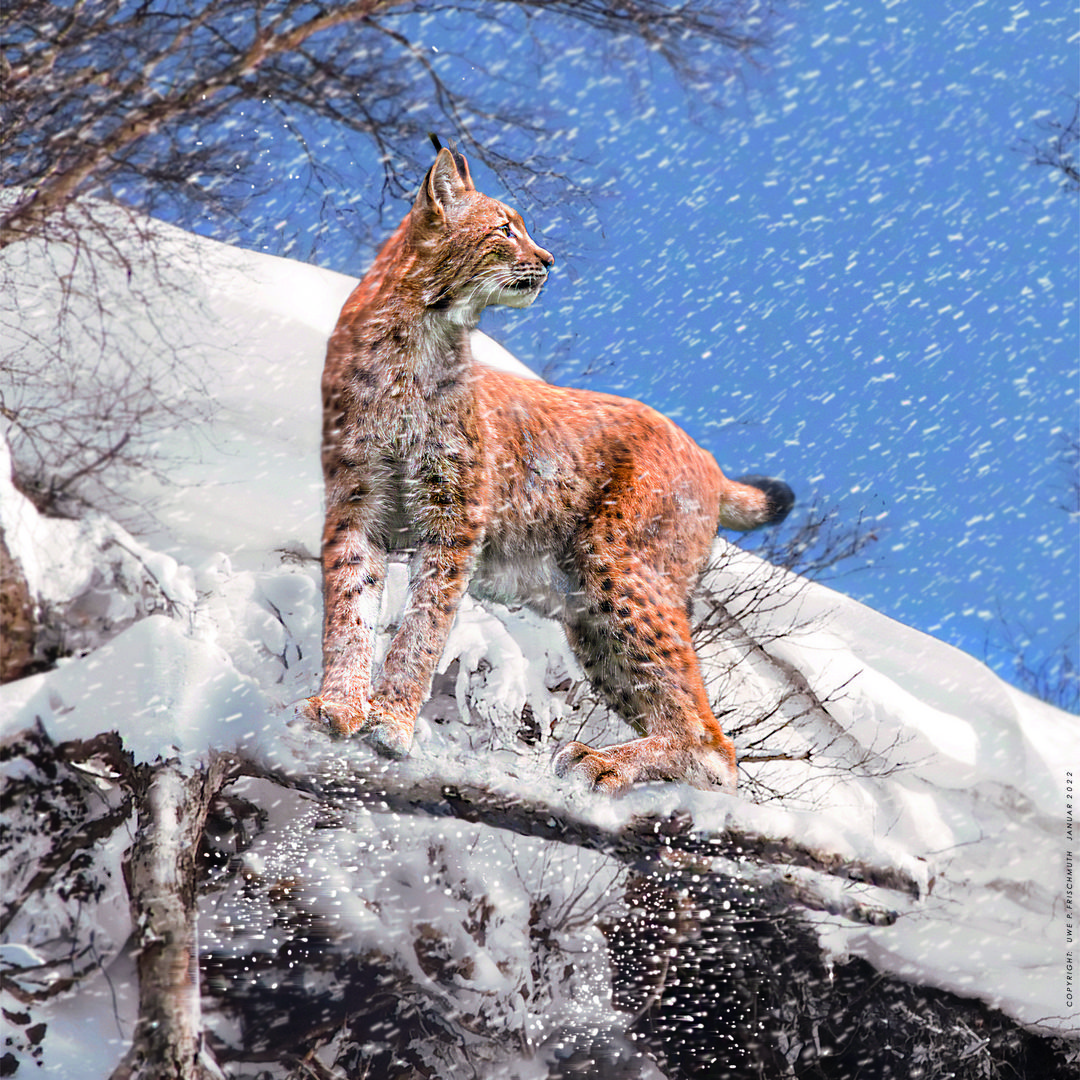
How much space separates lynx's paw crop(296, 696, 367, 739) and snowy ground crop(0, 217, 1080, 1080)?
0.04 meters

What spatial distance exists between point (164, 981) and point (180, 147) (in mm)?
1401

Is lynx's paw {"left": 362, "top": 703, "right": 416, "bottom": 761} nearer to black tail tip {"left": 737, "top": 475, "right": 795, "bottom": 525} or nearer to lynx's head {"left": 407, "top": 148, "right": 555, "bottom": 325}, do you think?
lynx's head {"left": 407, "top": 148, "right": 555, "bottom": 325}

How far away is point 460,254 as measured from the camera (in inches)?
66.8

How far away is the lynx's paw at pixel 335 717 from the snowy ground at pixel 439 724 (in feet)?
0.13

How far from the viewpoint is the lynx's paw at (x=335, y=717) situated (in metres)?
1.50

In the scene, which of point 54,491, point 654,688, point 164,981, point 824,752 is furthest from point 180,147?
point 824,752

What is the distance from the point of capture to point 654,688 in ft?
5.73

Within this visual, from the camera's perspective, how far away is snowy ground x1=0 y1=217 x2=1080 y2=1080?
152 centimetres

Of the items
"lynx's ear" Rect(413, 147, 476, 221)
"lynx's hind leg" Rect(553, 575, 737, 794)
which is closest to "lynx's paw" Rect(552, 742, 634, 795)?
"lynx's hind leg" Rect(553, 575, 737, 794)

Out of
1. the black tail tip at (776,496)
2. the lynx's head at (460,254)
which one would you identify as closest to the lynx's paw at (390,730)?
the lynx's head at (460,254)

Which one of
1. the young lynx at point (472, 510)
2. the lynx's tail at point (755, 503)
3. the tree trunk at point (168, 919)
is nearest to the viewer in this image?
the tree trunk at point (168, 919)

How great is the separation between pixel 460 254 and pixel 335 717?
2.51 feet

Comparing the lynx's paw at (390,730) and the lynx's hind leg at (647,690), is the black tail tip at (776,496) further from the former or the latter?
the lynx's paw at (390,730)

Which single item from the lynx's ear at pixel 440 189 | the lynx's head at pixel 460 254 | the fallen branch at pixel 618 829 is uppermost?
the lynx's ear at pixel 440 189
